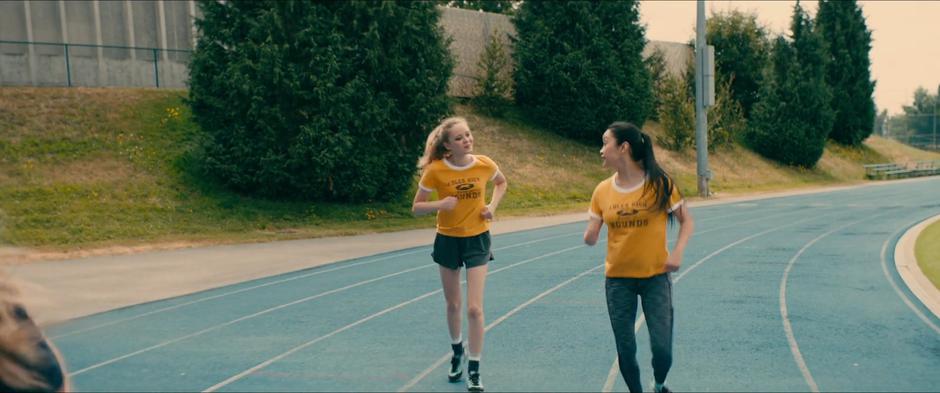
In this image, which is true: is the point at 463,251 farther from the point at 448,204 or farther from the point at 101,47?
the point at 101,47

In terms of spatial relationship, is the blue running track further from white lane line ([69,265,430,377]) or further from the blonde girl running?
the blonde girl running

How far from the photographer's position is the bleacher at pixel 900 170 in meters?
39.0

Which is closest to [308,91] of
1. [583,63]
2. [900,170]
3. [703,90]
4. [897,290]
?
[897,290]

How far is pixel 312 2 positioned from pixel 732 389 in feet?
47.6

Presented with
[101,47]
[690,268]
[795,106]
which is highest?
[101,47]

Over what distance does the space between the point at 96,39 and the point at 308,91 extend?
10036 millimetres

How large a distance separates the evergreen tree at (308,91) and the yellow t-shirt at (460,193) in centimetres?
1183

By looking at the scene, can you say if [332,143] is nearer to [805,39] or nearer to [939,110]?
[805,39]

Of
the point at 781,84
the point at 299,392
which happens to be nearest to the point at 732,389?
the point at 299,392

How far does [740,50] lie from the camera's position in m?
38.9

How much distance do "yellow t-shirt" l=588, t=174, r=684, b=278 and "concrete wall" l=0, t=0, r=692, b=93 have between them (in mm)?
15867

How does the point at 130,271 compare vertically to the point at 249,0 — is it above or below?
below

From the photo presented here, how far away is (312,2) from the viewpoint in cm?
1767

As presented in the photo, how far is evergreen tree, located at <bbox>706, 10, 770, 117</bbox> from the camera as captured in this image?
3859cm
